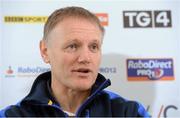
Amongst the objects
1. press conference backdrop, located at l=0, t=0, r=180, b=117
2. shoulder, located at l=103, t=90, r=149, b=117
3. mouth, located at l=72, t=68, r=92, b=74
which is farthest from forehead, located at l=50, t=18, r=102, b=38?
press conference backdrop, located at l=0, t=0, r=180, b=117

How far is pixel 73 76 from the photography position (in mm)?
952

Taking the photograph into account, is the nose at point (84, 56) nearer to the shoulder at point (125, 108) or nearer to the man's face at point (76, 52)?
the man's face at point (76, 52)

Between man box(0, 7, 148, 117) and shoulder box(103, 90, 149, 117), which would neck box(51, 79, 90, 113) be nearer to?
man box(0, 7, 148, 117)

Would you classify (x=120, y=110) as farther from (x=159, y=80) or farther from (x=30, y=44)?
(x=30, y=44)

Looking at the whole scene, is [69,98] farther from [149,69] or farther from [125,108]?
[149,69]

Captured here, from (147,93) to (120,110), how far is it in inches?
21.6

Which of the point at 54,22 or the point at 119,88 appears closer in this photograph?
the point at 54,22

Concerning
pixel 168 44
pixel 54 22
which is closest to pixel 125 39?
pixel 168 44

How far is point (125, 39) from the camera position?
154cm

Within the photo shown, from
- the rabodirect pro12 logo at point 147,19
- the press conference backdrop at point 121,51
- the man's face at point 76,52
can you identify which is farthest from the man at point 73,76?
the rabodirect pro12 logo at point 147,19

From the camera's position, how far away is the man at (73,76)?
95 centimetres

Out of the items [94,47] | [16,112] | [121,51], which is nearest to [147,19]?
[121,51]

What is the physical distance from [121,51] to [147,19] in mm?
235

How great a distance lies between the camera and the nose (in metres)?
0.93
